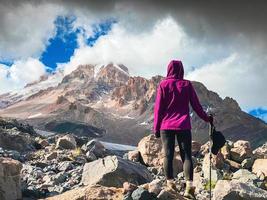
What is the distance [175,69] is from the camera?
1265 cm

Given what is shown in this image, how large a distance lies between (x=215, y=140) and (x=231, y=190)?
5.14 ft

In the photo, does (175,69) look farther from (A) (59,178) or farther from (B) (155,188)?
(A) (59,178)

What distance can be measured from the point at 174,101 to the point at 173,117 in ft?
1.27

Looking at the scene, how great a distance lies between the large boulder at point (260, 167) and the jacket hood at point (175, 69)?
429 inches

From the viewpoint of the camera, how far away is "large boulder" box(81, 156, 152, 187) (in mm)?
14312

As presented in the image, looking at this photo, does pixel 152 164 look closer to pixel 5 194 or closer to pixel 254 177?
pixel 254 177

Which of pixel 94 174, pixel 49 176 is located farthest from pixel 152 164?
pixel 94 174

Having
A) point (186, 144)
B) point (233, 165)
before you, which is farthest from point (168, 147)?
point (233, 165)

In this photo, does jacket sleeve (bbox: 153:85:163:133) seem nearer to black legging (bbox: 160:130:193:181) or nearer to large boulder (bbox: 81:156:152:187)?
black legging (bbox: 160:130:193:181)

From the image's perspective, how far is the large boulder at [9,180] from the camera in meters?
12.4

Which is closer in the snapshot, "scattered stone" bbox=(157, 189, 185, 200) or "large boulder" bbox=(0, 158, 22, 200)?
"scattered stone" bbox=(157, 189, 185, 200)

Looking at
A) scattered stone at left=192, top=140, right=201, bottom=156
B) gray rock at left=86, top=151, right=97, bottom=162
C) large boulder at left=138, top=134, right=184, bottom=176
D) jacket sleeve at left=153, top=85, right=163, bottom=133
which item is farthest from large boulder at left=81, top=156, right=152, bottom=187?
scattered stone at left=192, top=140, right=201, bottom=156

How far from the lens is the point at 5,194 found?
40.7 feet

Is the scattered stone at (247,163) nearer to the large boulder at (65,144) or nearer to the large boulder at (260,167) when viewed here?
the large boulder at (260,167)
